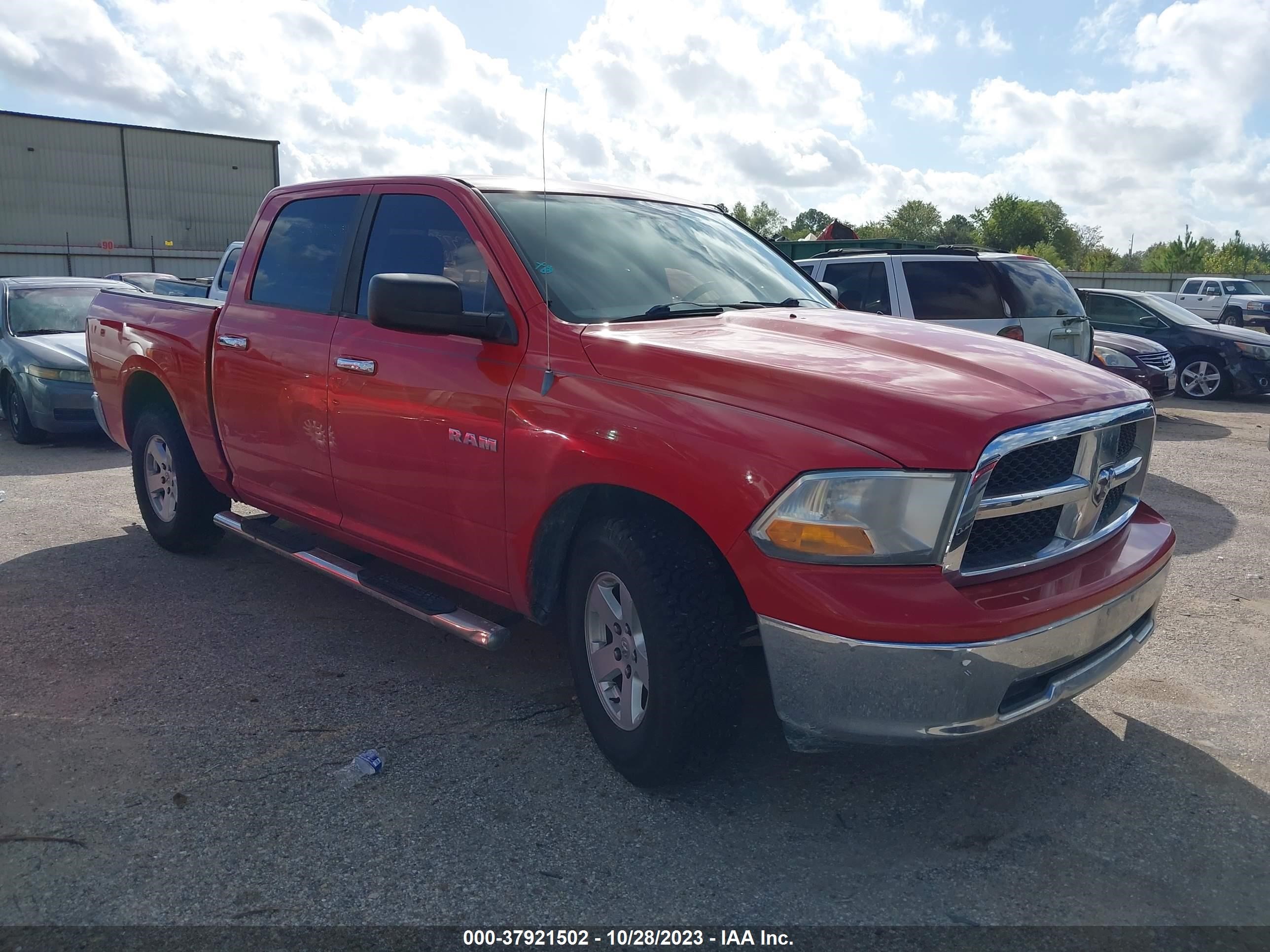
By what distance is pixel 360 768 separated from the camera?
3.42 m

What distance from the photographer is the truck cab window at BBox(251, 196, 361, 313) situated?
4559 millimetres

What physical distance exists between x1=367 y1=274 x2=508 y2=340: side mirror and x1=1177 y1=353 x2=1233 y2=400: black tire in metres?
13.7

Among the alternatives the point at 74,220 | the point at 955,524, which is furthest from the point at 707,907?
the point at 74,220

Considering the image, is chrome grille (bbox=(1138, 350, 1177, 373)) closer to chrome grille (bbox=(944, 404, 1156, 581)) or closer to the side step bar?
chrome grille (bbox=(944, 404, 1156, 581))

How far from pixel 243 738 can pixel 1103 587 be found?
9.44 ft

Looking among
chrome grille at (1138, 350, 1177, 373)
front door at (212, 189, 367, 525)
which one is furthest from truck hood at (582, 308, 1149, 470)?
chrome grille at (1138, 350, 1177, 373)

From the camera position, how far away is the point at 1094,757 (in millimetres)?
3520

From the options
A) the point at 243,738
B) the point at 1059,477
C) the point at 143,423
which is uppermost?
the point at 1059,477

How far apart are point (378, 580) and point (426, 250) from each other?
133cm

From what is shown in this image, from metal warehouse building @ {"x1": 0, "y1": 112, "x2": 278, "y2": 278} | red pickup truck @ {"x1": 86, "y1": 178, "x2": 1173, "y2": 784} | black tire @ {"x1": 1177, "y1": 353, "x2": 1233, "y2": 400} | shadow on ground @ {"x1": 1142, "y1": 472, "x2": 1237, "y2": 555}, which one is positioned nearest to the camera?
red pickup truck @ {"x1": 86, "y1": 178, "x2": 1173, "y2": 784}

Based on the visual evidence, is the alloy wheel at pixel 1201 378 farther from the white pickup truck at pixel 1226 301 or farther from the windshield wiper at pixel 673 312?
the windshield wiper at pixel 673 312

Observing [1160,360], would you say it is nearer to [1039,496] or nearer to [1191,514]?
[1191,514]

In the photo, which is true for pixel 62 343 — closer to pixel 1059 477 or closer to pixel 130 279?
pixel 130 279

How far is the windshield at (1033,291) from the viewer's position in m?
8.59
